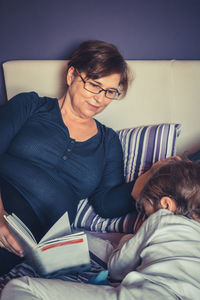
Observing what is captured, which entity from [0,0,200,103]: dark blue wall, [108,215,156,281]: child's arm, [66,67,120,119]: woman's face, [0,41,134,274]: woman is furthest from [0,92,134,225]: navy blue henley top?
[0,0,200,103]: dark blue wall

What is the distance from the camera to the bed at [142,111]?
4.86 feet

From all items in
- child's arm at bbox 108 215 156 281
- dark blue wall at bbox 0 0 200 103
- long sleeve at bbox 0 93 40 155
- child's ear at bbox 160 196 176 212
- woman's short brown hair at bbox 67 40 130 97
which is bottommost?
child's arm at bbox 108 215 156 281

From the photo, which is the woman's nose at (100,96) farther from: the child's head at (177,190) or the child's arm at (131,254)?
the child's arm at (131,254)

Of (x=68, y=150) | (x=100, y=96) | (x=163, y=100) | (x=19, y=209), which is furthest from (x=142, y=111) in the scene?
(x=19, y=209)

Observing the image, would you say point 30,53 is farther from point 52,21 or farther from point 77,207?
point 77,207

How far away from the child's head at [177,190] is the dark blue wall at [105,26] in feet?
3.30

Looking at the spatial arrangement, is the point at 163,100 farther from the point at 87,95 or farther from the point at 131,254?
the point at 131,254

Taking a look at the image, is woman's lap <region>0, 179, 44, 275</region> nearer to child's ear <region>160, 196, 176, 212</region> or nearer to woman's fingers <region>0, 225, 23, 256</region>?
woman's fingers <region>0, 225, 23, 256</region>

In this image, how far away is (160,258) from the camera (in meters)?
0.88

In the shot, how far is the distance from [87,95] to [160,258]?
2.60ft

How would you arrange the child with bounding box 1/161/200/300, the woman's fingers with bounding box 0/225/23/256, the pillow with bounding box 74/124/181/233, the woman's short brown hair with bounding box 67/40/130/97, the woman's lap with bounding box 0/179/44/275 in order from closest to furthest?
1. the child with bounding box 1/161/200/300
2. the woman's fingers with bounding box 0/225/23/256
3. the woman's lap with bounding box 0/179/44/275
4. the woman's short brown hair with bounding box 67/40/130/97
5. the pillow with bounding box 74/124/181/233

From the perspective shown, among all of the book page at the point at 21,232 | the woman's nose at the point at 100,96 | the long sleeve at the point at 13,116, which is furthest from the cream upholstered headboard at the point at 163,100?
the book page at the point at 21,232

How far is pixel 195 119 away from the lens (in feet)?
5.50

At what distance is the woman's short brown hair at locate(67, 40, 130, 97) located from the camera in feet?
4.31
